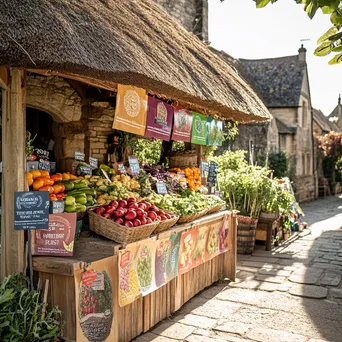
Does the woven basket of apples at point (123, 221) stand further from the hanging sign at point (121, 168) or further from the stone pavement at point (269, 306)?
the hanging sign at point (121, 168)

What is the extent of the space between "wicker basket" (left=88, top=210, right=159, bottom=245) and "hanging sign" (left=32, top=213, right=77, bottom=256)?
1.49 ft

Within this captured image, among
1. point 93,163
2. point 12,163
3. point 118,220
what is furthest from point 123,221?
point 93,163

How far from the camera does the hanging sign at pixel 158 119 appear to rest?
5.68m

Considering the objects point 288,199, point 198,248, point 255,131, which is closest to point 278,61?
point 255,131

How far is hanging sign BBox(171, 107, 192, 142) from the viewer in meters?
6.48

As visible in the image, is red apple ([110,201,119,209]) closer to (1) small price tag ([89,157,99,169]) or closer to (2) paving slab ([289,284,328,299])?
(1) small price tag ([89,157,99,169])

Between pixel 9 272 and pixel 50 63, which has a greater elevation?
pixel 50 63

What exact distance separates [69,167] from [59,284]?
245 centimetres

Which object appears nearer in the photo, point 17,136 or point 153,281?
point 17,136

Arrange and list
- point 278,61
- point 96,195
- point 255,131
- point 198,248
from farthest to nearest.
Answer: point 278,61 → point 255,131 → point 198,248 → point 96,195

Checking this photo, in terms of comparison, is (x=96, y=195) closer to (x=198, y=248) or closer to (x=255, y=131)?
(x=198, y=248)

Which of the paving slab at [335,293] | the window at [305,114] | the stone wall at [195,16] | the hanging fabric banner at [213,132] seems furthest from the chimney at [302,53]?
the paving slab at [335,293]

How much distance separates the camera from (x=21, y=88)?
3674 mm

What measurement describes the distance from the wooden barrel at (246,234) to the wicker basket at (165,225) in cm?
368
